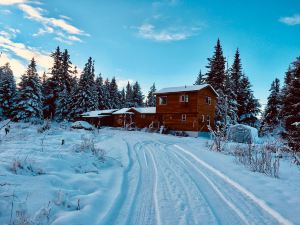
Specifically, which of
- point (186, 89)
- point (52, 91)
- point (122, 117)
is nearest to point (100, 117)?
point (122, 117)

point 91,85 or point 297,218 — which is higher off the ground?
point 91,85

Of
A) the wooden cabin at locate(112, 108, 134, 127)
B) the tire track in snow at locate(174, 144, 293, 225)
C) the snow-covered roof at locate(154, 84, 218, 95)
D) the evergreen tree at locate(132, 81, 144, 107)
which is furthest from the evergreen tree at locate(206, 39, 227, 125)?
the tire track in snow at locate(174, 144, 293, 225)

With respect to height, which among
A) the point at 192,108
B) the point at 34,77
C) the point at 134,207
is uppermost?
the point at 34,77

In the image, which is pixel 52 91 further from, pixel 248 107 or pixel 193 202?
pixel 193 202

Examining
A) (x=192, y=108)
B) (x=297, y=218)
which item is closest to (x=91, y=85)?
(x=192, y=108)

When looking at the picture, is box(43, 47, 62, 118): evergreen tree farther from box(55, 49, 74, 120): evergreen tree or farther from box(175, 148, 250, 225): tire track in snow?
box(175, 148, 250, 225): tire track in snow

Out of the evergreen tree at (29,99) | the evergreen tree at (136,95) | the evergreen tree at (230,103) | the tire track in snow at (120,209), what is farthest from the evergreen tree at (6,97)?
the tire track in snow at (120,209)

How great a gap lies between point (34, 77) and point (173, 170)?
44334 mm

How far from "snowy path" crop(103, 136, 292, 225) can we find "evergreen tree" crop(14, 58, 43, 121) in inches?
1636

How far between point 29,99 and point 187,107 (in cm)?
2818

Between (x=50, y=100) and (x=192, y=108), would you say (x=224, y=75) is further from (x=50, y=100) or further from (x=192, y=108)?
(x=50, y=100)

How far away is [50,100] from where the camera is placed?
55406 millimetres

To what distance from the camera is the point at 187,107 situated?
3675 centimetres

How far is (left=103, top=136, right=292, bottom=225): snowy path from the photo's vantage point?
163 inches
